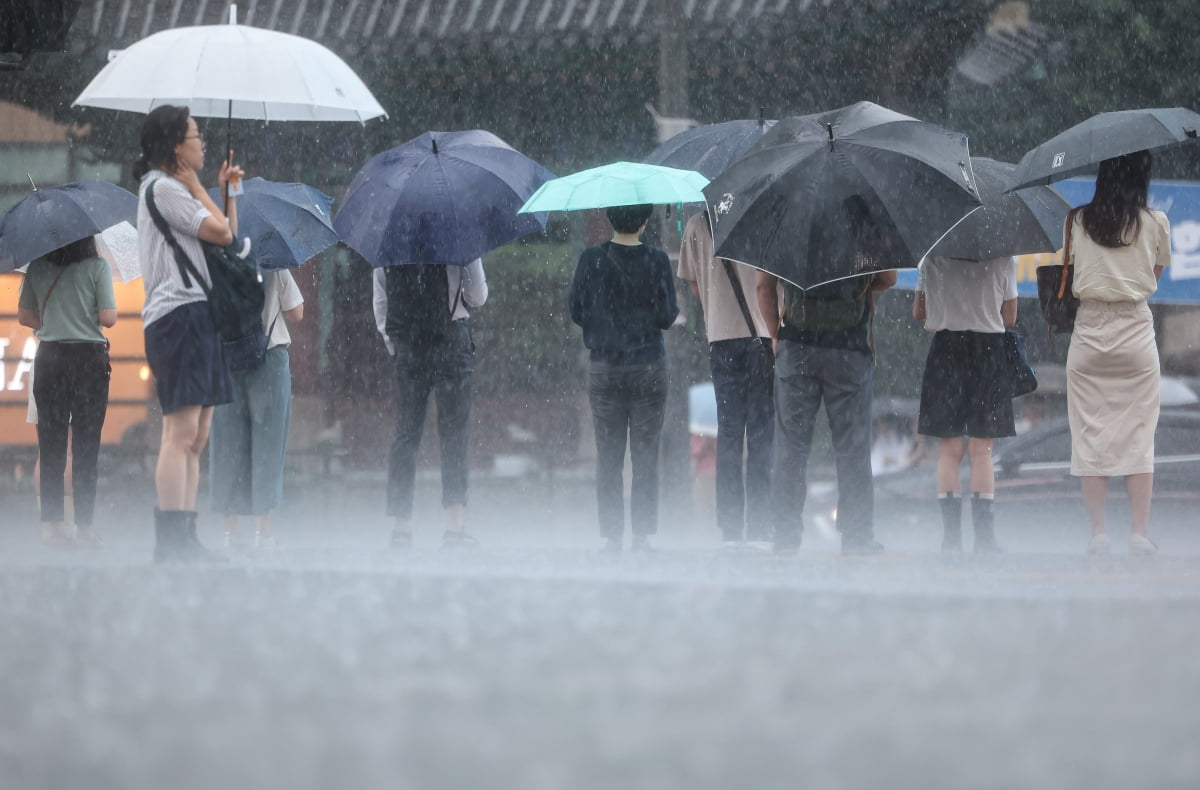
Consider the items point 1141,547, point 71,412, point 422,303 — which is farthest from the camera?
point 71,412

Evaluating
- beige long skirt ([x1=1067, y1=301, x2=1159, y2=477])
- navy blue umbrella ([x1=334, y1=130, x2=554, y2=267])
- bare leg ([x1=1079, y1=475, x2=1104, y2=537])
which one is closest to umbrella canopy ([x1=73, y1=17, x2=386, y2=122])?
navy blue umbrella ([x1=334, y1=130, x2=554, y2=267])

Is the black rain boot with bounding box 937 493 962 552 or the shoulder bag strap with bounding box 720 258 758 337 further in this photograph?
the black rain boot with bounding box 937 493 962 552

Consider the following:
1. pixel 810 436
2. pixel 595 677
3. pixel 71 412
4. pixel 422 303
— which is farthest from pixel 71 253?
pixel 595 677

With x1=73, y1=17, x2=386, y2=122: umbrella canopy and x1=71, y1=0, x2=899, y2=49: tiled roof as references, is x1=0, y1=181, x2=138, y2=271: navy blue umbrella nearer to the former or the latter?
x1=73, y1=17, x2=386, y2=122: umbrella canopy

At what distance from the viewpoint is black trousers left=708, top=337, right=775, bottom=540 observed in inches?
276

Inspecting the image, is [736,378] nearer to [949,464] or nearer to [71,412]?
[949,464]

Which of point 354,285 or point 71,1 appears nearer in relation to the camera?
point 71,1

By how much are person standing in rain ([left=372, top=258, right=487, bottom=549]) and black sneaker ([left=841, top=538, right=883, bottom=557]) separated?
1734 mm

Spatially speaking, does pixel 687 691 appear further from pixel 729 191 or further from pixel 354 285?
pixel 354 285

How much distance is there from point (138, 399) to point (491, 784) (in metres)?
9.17

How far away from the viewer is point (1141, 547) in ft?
22.2

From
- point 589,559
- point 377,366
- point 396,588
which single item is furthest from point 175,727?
point 377,366

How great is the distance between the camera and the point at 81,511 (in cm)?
741

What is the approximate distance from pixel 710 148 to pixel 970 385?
1.67 m
